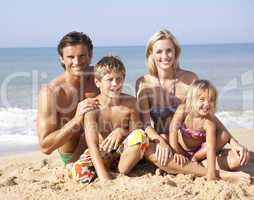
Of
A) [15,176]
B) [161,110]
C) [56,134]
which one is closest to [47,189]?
[56,134]

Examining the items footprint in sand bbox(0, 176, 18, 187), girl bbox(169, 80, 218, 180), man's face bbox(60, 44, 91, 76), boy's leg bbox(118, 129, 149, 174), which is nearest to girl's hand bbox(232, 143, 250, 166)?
girl bbox(169, 80, 218, 180)

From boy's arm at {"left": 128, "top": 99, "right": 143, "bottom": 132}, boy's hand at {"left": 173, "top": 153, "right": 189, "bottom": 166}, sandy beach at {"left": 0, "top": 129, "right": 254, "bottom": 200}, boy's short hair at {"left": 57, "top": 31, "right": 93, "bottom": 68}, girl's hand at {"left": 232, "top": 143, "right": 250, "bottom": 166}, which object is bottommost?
sandy beach at {"left": 0, "top": 129, "right": 254, "bottom": 200}

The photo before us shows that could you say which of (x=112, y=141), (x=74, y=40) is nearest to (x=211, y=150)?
(x=112, y=141)

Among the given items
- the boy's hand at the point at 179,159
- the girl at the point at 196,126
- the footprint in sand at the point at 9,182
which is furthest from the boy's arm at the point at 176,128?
the footprint in sand at the point at 9,182

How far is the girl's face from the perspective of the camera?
3.46 metres

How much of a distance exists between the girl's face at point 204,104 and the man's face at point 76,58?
1110mm

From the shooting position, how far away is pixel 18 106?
33.5 ft

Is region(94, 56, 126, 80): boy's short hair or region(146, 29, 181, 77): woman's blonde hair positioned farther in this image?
region(146, 29, 181, 77): woman's blonde hair

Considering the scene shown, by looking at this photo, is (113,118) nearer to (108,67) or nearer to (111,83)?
(111,83)

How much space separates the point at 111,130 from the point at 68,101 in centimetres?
52

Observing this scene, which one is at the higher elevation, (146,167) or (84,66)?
(84,66)

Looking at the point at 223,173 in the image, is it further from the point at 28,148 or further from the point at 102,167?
the point at 28,148

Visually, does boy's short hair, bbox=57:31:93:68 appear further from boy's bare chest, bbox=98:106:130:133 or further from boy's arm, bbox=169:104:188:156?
boy's arm, bbox=169:104:188:156

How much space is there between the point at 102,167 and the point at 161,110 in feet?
3.12
